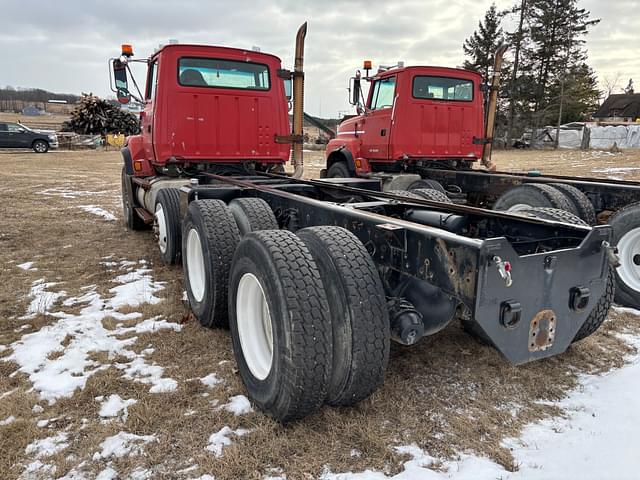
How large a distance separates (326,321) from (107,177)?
14982 mm

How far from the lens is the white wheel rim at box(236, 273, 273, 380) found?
2787 mm

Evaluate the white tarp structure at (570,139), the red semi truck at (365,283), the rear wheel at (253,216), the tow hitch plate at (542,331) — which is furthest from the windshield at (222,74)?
the white tarp structure at (570,139)

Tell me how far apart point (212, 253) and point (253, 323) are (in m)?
0.81

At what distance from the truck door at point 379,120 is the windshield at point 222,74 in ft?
7.13

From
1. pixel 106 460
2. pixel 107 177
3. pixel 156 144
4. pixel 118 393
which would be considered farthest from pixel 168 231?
pixel 107 177

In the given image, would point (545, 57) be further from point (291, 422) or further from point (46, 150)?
point (291, 422)

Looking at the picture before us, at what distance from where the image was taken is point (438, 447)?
2.32 meters

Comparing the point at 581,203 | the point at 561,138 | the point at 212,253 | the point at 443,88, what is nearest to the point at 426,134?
the point at 443,88

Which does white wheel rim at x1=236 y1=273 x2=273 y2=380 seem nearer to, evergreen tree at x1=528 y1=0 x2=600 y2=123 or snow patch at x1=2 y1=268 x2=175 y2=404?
snow patch at x1=2 y1=268 x2=175 y2=404

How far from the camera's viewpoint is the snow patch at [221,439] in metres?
2.30

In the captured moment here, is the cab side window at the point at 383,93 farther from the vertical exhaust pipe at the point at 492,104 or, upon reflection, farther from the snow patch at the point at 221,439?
the snow patch at the point at 221,439

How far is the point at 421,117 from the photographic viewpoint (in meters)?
7.63

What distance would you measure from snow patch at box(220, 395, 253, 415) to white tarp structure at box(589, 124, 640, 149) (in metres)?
37.5

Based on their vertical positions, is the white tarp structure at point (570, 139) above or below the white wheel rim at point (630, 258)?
above
